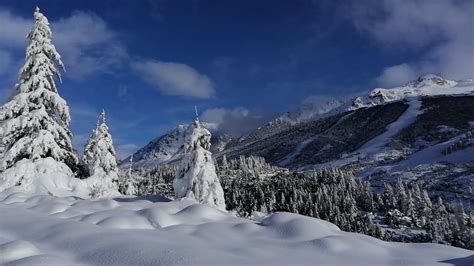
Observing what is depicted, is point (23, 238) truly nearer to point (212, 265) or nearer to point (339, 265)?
point (212, 265)

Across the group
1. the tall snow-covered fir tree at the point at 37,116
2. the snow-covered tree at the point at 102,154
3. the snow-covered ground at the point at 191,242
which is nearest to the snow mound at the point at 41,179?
the tall snow-covered fir tree at the point at 37,116

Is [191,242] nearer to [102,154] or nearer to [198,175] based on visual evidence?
[198,175]

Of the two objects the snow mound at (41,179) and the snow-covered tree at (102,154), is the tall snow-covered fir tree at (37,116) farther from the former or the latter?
the snow-covered tree at (102,154)

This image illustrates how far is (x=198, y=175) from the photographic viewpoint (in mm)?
23297

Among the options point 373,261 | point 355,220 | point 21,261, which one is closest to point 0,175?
point 21,261

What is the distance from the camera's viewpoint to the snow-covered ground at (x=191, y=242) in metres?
6.33

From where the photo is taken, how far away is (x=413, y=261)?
6383 millimetres

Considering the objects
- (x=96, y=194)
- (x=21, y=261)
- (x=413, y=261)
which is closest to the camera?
(x=21, y=261)

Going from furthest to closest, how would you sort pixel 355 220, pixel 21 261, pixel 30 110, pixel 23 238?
pixel 355 220, pixel 30 110, pixel 23 238, pixel 21 261

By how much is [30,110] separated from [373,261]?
20.7 metres

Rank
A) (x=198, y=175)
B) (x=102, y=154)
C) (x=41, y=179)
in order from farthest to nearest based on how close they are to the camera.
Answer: (x=102, y=154) → (x=198, y=175) → (x=41, y=179)

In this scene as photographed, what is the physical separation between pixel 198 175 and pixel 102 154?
60.7 feet

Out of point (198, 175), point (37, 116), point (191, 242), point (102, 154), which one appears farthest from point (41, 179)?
point (102, 154)

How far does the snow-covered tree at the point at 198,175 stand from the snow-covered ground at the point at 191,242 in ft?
42.3
